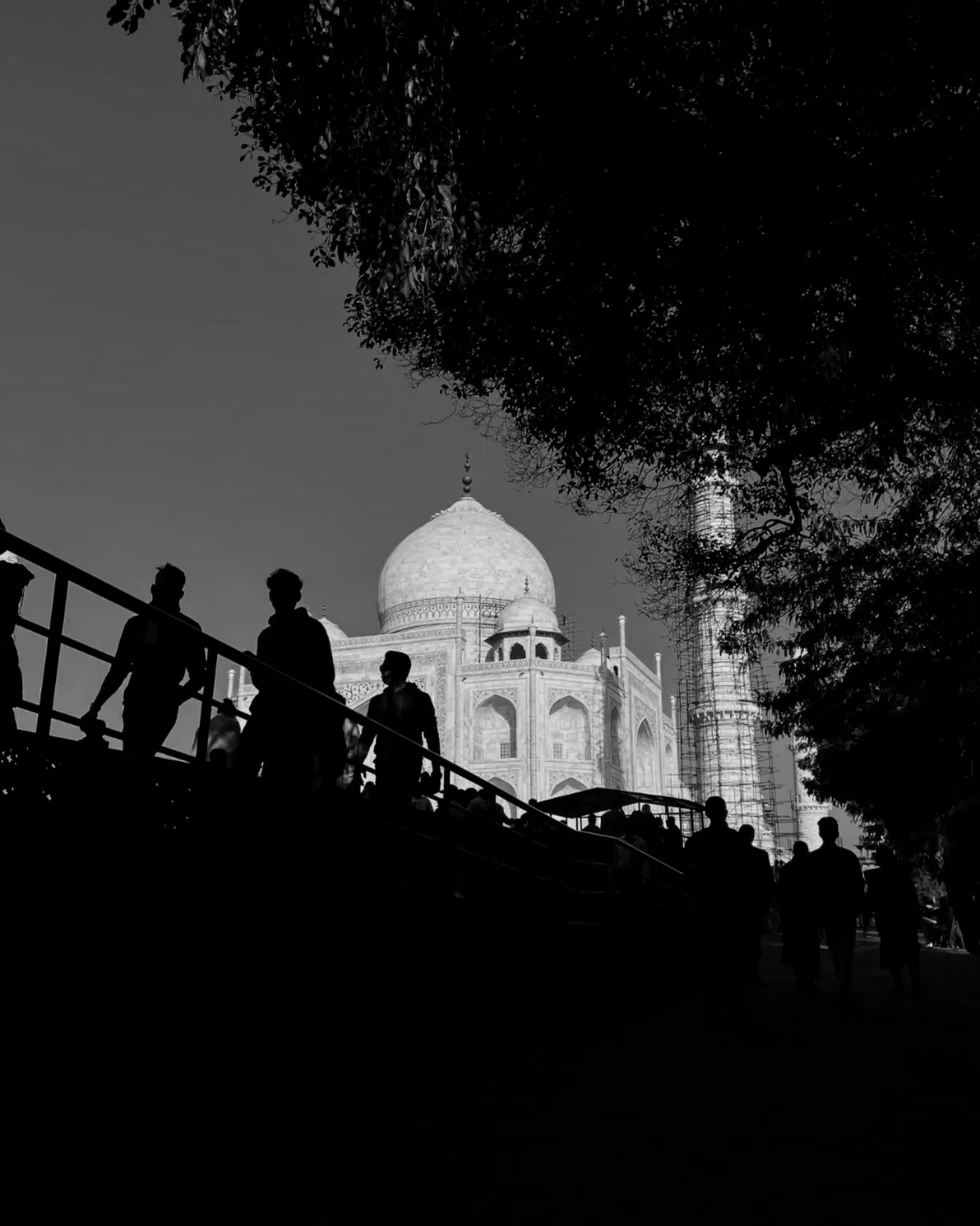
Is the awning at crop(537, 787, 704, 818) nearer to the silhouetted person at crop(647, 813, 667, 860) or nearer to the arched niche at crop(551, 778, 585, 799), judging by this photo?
the silhouetted person at crop(647, 813, 667, 860)

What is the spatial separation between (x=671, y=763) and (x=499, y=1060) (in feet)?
145

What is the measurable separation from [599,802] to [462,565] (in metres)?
31.0

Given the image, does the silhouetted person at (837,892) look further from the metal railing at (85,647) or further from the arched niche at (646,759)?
the arched niche at (646,759)

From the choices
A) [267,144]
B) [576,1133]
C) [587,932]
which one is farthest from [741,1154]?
[267,144]

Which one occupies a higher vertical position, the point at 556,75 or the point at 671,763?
the point at 671,763

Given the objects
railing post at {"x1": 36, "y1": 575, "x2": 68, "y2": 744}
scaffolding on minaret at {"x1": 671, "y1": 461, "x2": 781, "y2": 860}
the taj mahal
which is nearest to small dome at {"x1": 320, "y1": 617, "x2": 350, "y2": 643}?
the taj mahal

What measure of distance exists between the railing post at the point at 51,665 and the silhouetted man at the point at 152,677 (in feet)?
1.19

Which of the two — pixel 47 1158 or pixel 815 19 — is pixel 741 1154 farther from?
pixel 815 19

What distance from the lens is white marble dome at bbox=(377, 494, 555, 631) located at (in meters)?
48.7

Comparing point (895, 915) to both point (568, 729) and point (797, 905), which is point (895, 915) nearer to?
point (797, 905)

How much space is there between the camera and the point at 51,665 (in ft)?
10.8

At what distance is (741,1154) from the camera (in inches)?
141

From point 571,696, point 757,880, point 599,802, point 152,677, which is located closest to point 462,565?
point 571,696

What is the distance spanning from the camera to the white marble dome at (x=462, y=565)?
4866 centimetres
